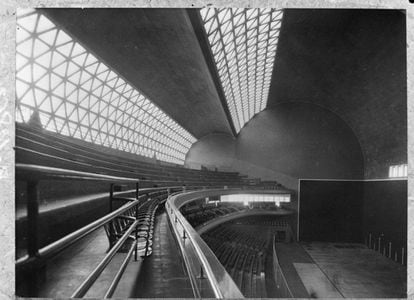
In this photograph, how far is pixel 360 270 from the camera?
451 inches

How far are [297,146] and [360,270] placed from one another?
11271 millimetres

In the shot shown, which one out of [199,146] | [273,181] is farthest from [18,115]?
[199,146]

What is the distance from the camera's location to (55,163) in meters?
4.52

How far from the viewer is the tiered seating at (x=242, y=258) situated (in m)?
15.3

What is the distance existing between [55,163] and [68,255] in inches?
69.7

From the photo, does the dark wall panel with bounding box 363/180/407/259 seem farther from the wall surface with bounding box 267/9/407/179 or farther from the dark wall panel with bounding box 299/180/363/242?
the dark wall panel with bounding box 299/180/363/242

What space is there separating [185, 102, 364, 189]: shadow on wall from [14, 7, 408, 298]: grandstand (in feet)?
0.64

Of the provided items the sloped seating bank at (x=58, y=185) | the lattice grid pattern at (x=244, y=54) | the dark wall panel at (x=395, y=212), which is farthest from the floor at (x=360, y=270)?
the lattice grid pattern at (x=244, y=54)

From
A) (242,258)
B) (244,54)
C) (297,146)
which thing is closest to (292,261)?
(242,258)

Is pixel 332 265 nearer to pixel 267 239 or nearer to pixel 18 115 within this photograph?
pixel 267 239

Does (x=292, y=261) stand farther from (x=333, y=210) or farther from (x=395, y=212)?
(x=395, y=212)

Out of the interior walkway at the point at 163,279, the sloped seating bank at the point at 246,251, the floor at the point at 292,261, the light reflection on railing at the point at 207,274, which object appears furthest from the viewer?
the sloped seating bank at the point at 246,251

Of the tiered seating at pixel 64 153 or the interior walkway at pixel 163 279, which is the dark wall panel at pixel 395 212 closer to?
the interior walkway at pixel 163 279

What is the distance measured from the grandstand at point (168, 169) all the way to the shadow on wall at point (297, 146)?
0.64 feet
